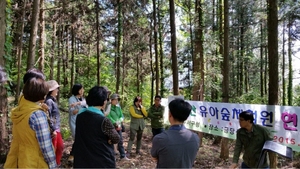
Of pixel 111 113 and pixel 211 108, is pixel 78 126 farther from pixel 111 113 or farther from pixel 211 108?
pixel 211 108

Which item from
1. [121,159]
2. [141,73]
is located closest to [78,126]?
[121,159]

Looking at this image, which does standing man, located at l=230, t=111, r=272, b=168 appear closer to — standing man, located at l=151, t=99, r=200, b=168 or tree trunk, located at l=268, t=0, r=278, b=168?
tree trunk, located at l=268, t=0, r=278, b=168

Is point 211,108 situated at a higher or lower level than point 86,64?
lower

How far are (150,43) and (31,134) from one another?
52.3 ft

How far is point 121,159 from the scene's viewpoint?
6.39 m

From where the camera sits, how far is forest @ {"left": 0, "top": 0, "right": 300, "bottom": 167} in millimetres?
6045

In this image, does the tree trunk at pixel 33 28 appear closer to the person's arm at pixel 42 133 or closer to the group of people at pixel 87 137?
the group of people at pixel 87 137

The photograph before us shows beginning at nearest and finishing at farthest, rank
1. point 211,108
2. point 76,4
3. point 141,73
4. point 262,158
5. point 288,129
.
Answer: point 262,158
point 288,129
point 211,108
point 76,4
point 141,73

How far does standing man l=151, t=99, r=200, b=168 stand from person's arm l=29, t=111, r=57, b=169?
1062 millimetres

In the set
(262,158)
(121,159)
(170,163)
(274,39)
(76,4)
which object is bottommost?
(121,159)

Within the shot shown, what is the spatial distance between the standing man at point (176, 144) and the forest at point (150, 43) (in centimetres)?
A: 342

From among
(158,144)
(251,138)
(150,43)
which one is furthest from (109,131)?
(150,43)

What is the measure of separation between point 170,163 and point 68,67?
23874mm

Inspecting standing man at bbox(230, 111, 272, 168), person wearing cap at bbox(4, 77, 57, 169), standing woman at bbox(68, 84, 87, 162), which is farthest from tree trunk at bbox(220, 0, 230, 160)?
person wearing cap at bbox(4, 77, 57, 169)
